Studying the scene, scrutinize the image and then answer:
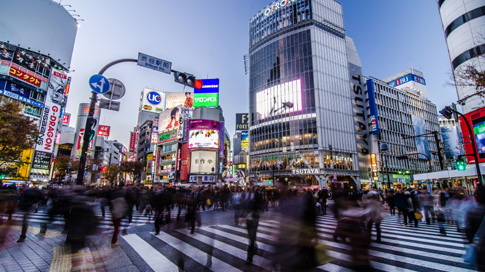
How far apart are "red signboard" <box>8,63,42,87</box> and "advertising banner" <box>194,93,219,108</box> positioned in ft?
95.7

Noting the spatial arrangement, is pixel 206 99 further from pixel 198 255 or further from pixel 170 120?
pixel 198 255

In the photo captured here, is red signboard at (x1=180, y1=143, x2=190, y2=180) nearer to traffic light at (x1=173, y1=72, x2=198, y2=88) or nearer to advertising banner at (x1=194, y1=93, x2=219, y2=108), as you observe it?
advertising banner at (x1=194, y1=93, x2=219, y2=108)

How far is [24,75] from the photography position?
40438 mm

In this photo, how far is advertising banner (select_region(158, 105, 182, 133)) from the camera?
6105 cm

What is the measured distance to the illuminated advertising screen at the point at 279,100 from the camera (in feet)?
176

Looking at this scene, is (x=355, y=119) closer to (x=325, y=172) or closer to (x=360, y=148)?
(x=360, y=148)

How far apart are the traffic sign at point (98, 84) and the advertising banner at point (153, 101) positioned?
8670cm

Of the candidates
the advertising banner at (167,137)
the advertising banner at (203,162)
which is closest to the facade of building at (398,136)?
the advertising banner at (203,162)

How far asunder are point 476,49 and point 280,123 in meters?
35.1

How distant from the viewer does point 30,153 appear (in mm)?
41000

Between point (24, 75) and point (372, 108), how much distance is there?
71.6 meters

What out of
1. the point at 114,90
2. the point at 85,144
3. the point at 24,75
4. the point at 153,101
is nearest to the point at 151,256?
the point at 85,144

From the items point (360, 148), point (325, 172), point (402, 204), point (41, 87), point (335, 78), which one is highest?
point (335, 78)

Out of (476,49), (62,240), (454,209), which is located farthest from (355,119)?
(62,240)
